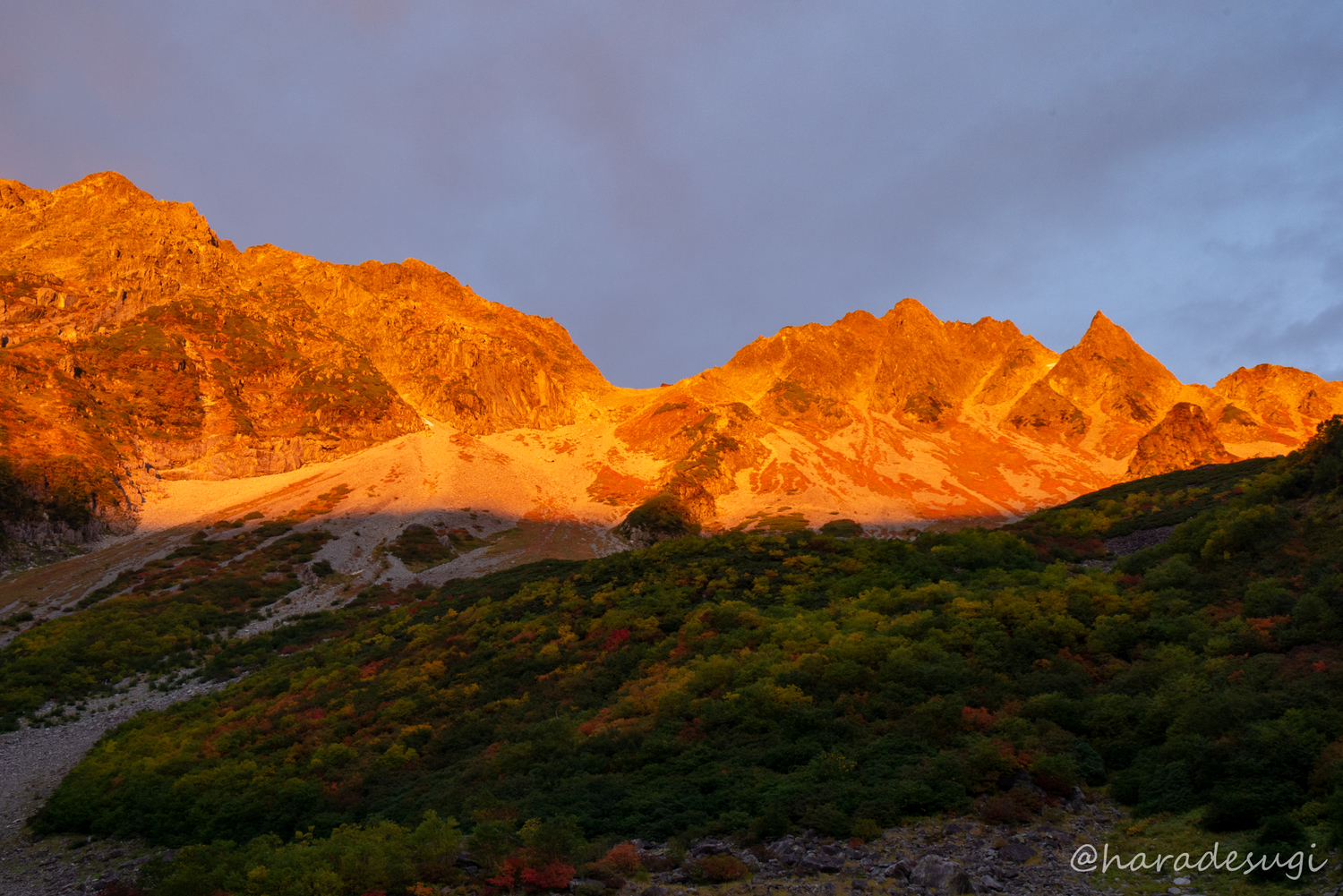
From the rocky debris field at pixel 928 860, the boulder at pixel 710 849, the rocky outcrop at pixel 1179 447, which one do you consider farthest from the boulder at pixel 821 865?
the rocky outcrop at pixel 1179 447

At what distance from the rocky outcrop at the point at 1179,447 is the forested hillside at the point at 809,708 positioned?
14911 centimetres

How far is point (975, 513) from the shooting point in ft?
513

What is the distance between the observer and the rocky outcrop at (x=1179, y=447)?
17300 cm

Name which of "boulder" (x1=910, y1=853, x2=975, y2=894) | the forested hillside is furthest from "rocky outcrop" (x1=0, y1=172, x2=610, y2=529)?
"boulder" (x1=910, y1=853, x2=975, y2=894)

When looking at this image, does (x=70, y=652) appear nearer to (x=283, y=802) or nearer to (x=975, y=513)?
(x=283, y=802)

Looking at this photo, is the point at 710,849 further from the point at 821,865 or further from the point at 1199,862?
the point at 1199,862

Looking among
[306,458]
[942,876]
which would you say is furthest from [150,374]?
[942,876]

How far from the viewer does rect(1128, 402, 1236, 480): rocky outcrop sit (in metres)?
173

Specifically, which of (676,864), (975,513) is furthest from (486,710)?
(975,513)

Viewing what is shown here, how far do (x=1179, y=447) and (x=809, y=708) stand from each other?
189704 millimetres

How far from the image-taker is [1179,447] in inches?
6939

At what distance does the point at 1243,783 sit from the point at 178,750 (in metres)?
39.0

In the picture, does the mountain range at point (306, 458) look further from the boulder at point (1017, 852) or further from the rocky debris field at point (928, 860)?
the boulder at point (1017, 852)

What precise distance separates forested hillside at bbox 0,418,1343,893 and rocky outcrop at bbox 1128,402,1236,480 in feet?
489
